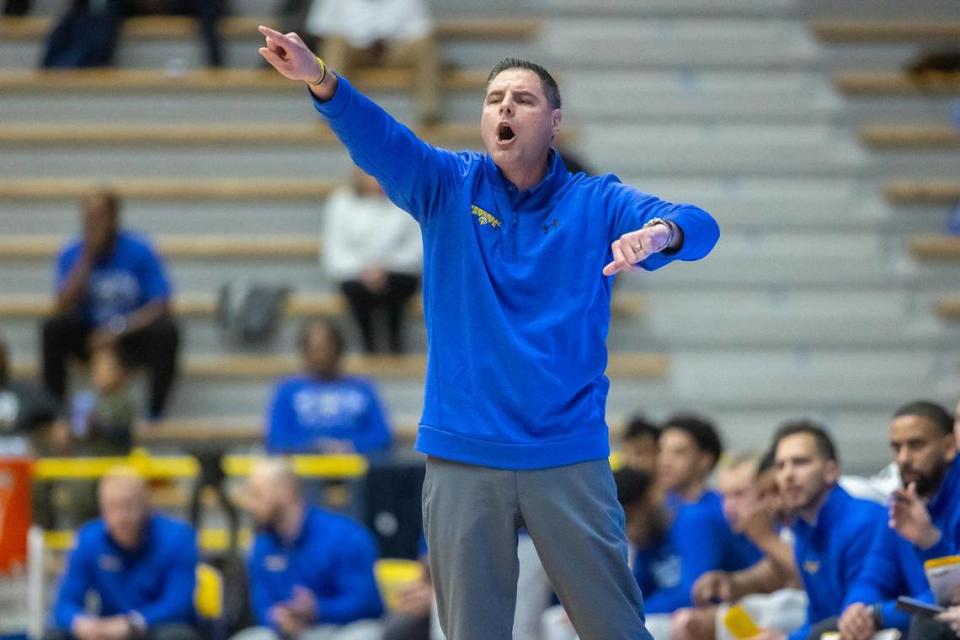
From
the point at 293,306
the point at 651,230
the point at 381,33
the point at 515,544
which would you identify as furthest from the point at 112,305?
the point at 651,230

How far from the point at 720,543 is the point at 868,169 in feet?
16.2

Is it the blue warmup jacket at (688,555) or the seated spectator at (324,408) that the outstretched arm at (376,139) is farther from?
the seated spectator at (324,408)

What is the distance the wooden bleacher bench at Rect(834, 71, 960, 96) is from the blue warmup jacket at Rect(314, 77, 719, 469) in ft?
26.7

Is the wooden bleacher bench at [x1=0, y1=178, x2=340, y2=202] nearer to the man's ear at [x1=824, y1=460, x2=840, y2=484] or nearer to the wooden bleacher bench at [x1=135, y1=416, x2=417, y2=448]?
Result: the wooden bleacher bench at [x1=135, y1=416, x2=417, y2=448]

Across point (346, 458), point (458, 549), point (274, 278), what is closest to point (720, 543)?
point (346, 458)

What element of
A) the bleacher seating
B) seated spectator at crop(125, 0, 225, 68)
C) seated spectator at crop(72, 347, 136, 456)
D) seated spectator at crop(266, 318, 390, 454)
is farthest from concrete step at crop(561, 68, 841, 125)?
seated spectator at crop(72, 347, 136, 456)

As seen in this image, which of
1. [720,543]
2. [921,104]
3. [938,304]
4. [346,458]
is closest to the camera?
[720,543]

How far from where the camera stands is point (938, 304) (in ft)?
35.6

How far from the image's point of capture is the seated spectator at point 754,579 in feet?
21.7

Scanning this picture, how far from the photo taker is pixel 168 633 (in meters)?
Result: 7.77

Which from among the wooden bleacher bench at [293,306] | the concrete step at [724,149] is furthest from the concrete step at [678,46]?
the wooden bleacher bench at [293,306]

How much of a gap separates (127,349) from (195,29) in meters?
2.82

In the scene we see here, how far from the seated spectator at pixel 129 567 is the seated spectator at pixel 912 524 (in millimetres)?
3517

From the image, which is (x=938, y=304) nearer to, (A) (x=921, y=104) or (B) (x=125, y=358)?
(A) (x=921, y=104)
